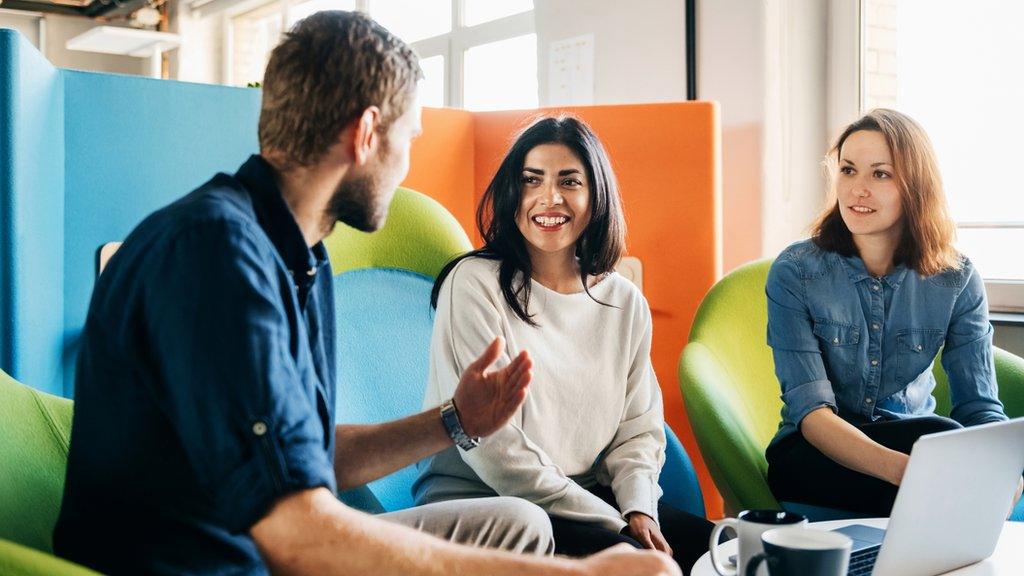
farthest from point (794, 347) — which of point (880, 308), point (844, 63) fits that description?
point (844, 63)

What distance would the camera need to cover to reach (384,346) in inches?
87.0

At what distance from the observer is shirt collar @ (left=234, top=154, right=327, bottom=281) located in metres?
1.11

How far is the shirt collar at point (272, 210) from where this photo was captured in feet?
3.63

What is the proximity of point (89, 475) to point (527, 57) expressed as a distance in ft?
14.8

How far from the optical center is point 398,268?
2.29m

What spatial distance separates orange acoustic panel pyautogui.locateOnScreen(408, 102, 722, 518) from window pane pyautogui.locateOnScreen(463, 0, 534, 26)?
7.95 ft

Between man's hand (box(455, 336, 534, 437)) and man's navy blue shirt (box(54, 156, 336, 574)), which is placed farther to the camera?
man's hand (box(455, 336, 534, 437))

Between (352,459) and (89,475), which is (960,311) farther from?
(89,475)

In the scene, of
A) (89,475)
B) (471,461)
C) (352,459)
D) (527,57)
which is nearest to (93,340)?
(89,475)

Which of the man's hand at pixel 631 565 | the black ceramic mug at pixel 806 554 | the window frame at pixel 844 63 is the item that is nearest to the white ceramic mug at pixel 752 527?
the black ceramic mug at pixel 806 554

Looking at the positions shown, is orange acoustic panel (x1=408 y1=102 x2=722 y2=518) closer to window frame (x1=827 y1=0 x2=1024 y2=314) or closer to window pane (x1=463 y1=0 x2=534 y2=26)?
window frame (x1=827 y1=0 x2=1024 y2=314)

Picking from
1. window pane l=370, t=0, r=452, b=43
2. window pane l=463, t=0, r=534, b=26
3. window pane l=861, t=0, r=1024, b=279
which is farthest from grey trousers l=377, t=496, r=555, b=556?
window pane l=370, t=0, r=452, b=43

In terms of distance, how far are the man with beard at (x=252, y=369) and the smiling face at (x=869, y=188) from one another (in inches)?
49.9

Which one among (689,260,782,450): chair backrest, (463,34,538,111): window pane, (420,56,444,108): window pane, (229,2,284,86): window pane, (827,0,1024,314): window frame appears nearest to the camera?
(689,260,782,450): chair backrest
